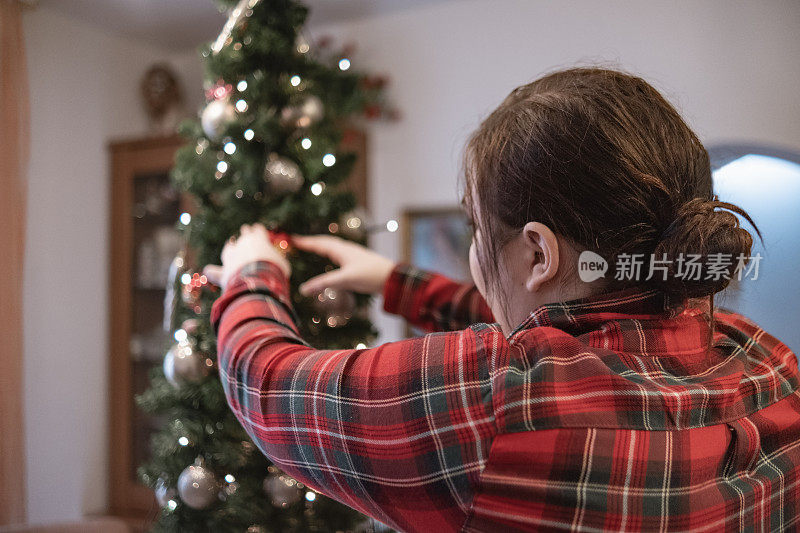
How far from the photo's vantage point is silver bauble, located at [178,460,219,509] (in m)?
0.95

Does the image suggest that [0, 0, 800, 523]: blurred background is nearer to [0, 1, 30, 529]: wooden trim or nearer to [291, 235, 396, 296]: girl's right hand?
[0, 1, 30, 529]: wooden trim

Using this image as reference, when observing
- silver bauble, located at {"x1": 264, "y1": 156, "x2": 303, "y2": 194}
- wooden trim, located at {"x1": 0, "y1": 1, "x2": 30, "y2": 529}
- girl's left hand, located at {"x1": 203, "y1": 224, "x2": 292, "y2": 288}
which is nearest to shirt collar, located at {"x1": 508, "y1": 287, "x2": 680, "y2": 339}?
girl's left hand, located at {"x1": 203, "y1": 224, "x2": 292, "y2": 288}

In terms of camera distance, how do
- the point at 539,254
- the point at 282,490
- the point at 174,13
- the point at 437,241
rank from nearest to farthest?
the point at 539,254 < the point at 282,490 < the point at 174,13 < the point at 437,241

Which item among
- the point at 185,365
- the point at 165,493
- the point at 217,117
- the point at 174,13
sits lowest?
the point at 165,493

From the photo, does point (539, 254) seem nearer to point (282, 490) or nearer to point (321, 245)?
point (321, 245)

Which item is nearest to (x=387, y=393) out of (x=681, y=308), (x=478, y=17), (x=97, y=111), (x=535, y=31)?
(x=681, y=308)

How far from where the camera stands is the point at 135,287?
252cm

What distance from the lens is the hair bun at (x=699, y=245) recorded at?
54 centimetres

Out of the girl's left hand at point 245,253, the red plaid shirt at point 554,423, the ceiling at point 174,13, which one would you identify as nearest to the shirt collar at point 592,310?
the red plaid shirt at point 554,423

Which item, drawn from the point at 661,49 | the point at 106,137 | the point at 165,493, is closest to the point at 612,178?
the point at 661,49

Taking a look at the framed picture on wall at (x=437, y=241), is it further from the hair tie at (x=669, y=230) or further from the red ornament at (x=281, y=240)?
the hair tie at (x=669, y=230)

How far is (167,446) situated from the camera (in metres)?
0.99

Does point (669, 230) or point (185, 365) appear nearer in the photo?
point (669, 230)

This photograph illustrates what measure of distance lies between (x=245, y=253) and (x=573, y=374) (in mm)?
524
